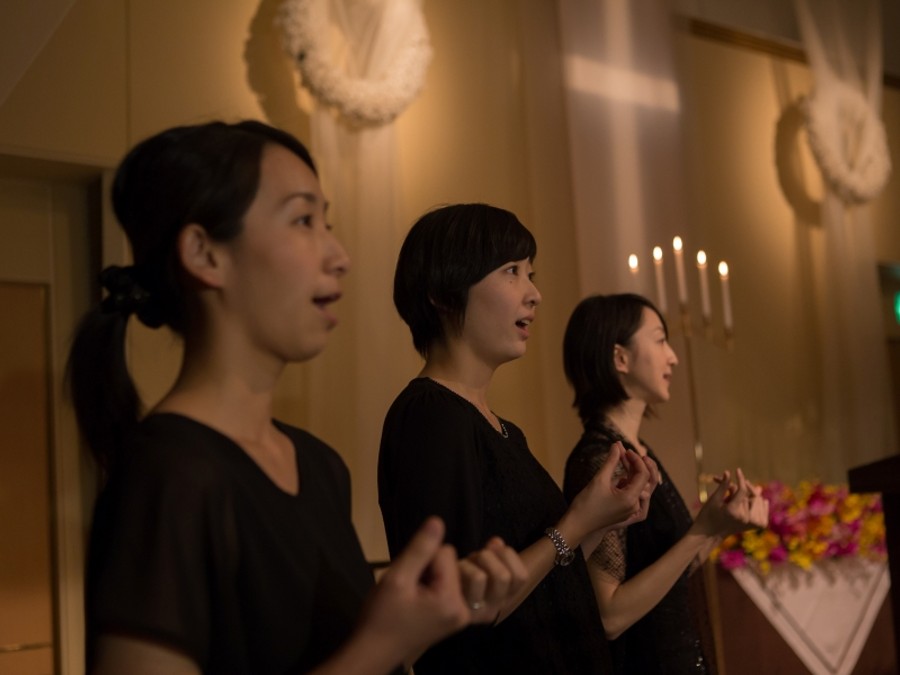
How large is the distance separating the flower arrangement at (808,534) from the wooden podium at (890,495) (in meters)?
0.97

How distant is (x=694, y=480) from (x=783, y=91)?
9.08 ft

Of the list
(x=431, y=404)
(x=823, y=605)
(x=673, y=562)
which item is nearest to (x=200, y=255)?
(x=431, y=404)

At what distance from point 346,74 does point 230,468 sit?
304 centimetres

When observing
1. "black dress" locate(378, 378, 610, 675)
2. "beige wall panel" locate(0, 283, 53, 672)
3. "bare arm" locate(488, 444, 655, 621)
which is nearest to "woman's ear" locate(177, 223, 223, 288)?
"black dress" locate(378, 378, 610, 675)

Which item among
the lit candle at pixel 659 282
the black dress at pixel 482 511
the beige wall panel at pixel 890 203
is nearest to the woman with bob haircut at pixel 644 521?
the black dress at pixel 482 511

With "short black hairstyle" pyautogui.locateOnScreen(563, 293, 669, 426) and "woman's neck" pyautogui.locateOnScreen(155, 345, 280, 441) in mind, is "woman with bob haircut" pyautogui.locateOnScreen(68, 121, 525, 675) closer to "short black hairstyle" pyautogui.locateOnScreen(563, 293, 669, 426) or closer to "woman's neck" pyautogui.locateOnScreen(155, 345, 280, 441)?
"woman's neck" pyautogui.locateOnScreen(155, 345, 280, 441)

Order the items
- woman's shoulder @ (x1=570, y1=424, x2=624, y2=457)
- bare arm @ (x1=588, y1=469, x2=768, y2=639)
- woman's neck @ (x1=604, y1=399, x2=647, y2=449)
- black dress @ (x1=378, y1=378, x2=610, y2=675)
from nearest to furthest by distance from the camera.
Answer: black dress @ (x1=378, y1=378, x2=610, y2=675)
bare arm @ (x1=588, y1=469, x2=768, y2=639)
woman's shoulder @ (x1=570, y1=424, x2=624, y2=457)
woman's neck @ (x1=604, y1=399, x2=647, y2=449)

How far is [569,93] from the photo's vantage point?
438 cm

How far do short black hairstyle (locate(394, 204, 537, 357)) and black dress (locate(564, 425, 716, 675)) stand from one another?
0.57 m

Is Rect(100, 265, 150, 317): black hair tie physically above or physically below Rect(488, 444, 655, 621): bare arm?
above

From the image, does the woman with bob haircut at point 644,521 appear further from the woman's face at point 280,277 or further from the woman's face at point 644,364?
the woman's face at point 280,277

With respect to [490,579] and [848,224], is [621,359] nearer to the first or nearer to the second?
[490,579]

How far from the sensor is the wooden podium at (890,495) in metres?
2.36

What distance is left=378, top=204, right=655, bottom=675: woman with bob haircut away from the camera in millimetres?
1604
